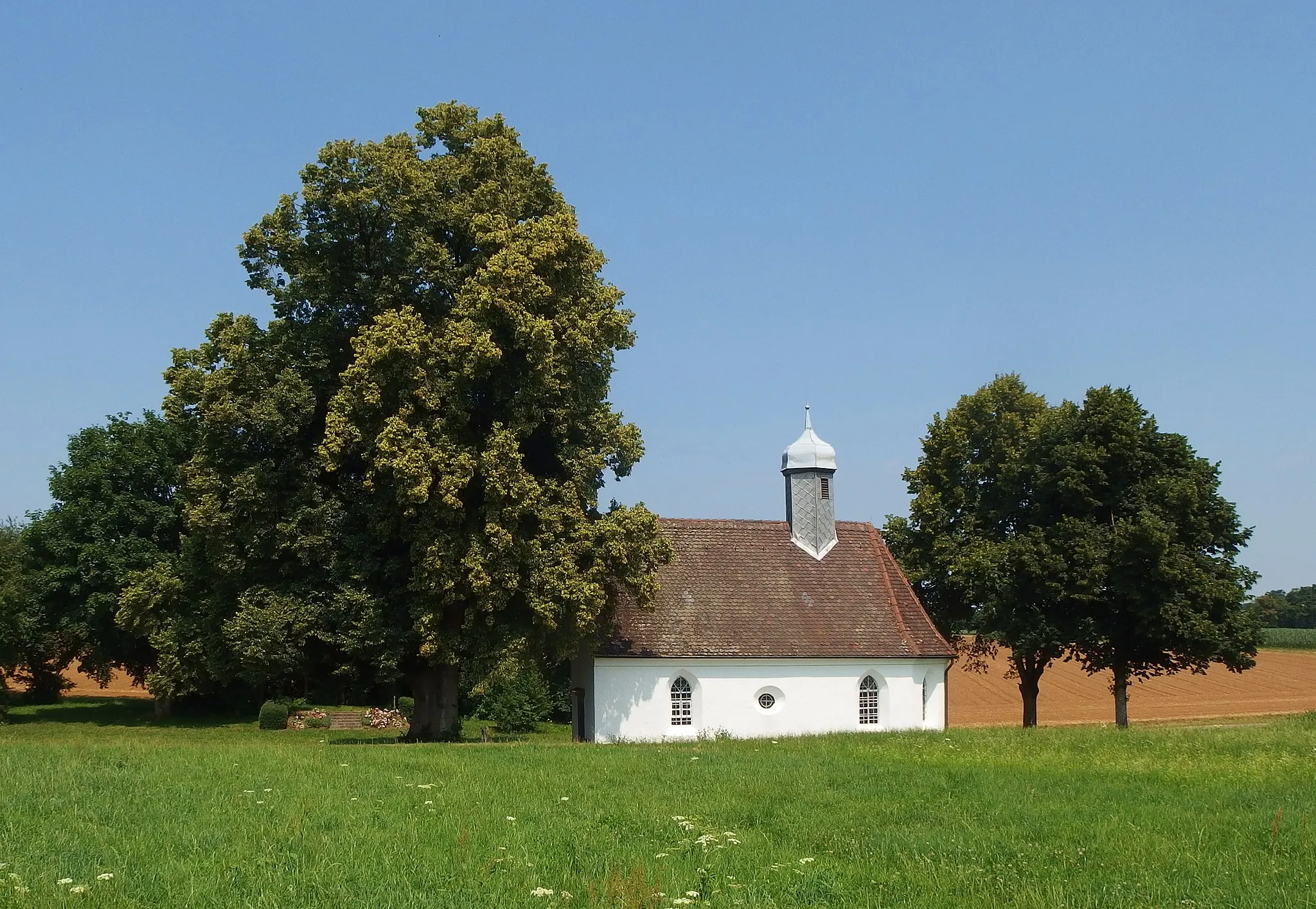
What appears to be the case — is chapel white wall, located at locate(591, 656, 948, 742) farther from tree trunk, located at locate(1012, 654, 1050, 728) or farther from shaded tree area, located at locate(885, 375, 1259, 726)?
tree trunk, located at locate(1012, 654, 1050, 728)

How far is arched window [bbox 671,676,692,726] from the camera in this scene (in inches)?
1420

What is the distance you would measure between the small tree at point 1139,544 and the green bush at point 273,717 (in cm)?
2985

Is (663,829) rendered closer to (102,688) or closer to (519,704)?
(519,704)

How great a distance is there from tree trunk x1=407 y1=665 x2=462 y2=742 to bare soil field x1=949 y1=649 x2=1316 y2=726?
90.5 ft

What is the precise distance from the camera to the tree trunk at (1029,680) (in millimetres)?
42188

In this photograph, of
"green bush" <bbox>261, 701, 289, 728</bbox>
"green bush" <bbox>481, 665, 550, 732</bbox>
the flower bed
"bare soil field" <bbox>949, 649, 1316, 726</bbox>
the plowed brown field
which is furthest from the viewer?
the plowed brown field

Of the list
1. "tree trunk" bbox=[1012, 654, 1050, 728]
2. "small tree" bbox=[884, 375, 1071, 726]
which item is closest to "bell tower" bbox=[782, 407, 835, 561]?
"small tree" bbox=[884, 375, 1071, 726]

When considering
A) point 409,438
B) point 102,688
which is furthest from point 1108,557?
point 102,688

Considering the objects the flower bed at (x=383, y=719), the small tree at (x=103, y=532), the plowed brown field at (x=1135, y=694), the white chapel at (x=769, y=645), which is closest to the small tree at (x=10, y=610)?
the small tree at (x=103, y=532)

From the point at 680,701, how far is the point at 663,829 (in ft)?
76.3

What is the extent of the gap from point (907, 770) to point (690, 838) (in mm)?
7970

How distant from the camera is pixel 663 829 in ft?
43.5

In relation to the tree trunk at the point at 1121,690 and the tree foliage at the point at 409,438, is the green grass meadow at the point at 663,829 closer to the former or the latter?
the tree foliage at the point at 409,438

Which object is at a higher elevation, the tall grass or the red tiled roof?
the red tiled roof
